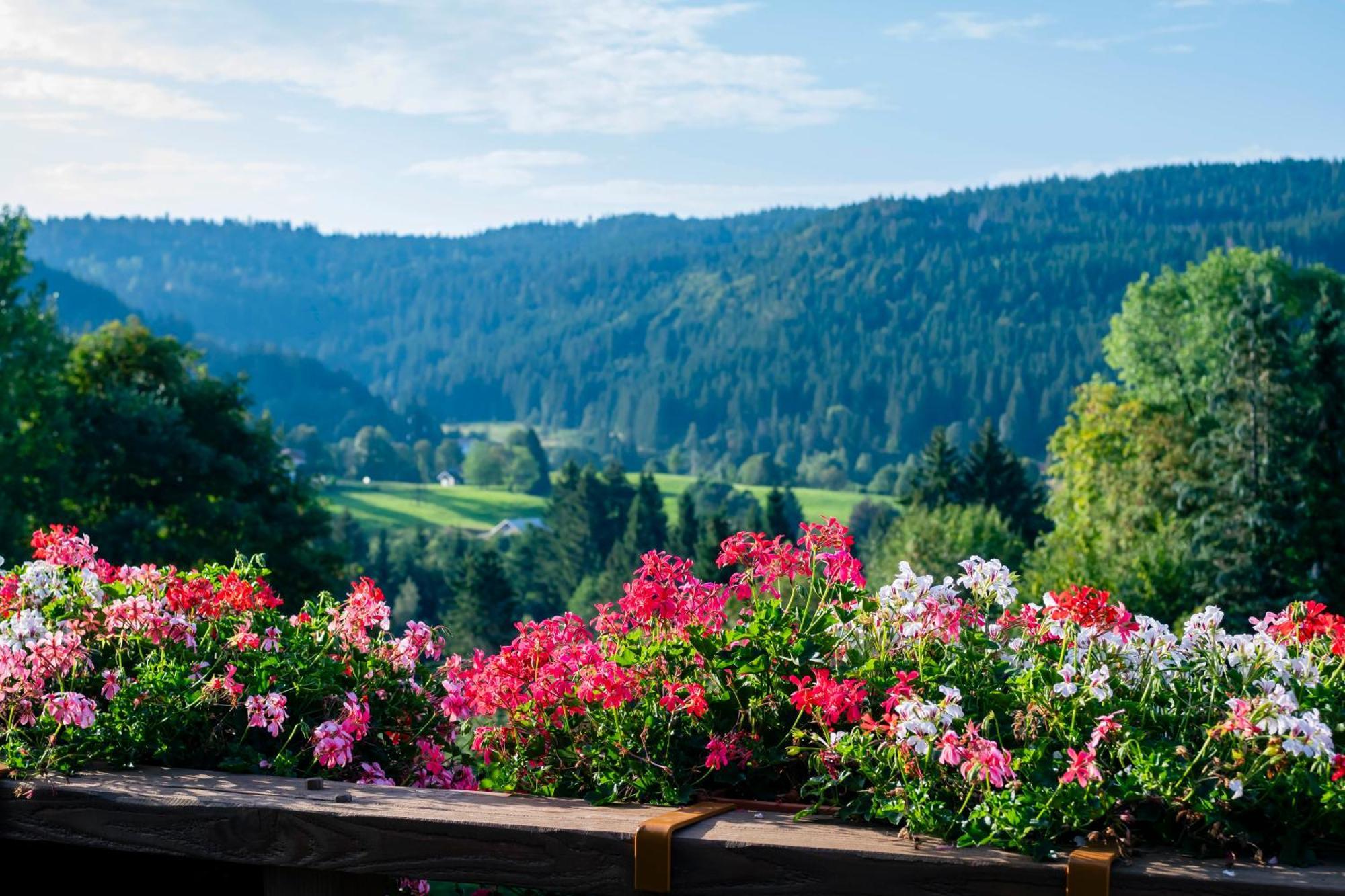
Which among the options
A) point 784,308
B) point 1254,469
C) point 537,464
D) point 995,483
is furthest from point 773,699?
point 784,308

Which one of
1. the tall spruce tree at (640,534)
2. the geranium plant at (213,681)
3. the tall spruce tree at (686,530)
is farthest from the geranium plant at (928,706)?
the tall spruce tree at (640,534)

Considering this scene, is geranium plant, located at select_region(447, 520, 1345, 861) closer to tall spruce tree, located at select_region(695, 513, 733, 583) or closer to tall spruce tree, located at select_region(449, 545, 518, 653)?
tall spruce tree, located at select_region(695, 513, 733, 583)

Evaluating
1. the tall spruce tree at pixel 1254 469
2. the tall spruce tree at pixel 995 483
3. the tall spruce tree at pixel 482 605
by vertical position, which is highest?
the tall spruce tree at pixel 1254 469

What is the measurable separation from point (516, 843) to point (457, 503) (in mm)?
85204

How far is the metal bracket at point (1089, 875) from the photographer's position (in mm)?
1935

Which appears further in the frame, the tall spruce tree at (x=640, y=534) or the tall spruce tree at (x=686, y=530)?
the tall spruce tree at (x=640, y=534)

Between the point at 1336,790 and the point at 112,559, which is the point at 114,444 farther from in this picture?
the point at 1336,790

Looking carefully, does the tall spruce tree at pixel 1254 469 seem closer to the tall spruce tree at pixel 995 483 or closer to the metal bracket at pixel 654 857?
the tall spruce tree at pixel 995 483

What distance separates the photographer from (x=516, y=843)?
7.04 ft

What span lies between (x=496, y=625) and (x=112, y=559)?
31.9 meters

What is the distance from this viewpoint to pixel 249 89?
28.3m

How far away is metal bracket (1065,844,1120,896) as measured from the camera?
1935mm

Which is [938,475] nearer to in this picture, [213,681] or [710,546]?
[710,546]

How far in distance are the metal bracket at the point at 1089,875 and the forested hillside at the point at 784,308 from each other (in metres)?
109
